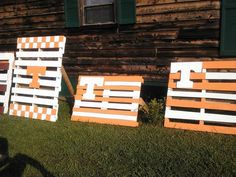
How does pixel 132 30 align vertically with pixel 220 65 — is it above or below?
above

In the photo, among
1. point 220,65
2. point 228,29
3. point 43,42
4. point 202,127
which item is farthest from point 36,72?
point 228,29

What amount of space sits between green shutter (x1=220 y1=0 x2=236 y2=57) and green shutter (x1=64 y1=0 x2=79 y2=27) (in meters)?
3.59

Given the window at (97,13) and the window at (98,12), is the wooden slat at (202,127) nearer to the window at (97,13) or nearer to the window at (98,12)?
the window at (97,13)

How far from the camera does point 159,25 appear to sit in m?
7.29

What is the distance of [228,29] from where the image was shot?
6492 mm

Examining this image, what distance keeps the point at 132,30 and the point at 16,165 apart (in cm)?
416

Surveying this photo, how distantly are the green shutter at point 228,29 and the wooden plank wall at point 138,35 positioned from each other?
162mm

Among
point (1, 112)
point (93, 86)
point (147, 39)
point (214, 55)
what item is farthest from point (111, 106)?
point (1, 112)

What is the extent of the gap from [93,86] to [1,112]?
2.48 m

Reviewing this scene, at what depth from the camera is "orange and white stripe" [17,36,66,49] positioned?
707 cm

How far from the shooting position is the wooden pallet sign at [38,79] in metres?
6.99

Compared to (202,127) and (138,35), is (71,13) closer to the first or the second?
(138,35)

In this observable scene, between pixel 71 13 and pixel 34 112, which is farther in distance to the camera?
pixel 71 13

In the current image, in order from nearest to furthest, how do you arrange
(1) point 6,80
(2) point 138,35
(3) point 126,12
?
1. (3) point 126,12
2. (2) point 138,35
3. (1) point 6,80
